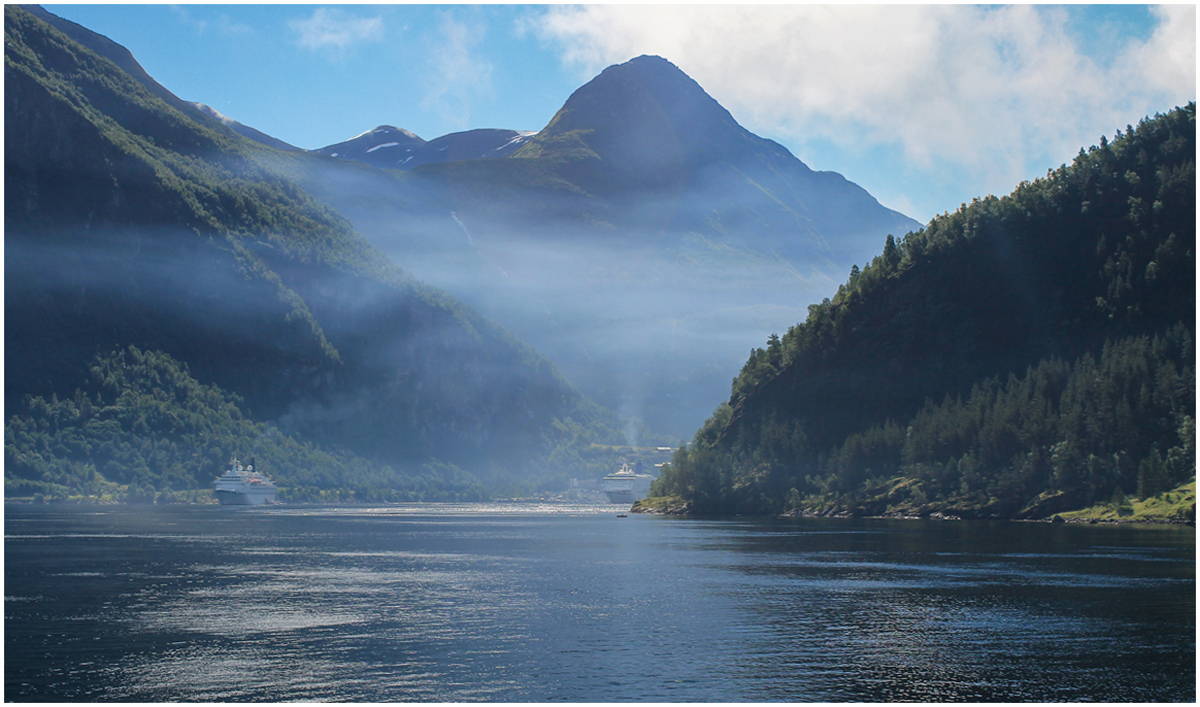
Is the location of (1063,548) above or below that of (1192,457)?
below

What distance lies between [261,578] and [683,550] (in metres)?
54.9

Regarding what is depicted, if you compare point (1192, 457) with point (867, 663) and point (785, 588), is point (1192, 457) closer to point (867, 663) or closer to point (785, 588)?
point (785, 588)

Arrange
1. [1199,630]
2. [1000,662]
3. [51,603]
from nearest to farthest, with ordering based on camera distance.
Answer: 1. [1000,662]
2. [1199,630]
3. [51,603]

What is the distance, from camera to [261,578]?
95062mm

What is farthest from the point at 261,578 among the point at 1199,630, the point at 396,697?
the point at 1199,630

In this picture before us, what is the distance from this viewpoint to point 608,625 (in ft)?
223

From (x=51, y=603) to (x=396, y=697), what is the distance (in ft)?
133

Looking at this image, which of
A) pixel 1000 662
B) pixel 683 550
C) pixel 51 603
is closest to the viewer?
pixel 1000 662

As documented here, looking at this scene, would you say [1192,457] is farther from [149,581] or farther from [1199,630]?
[149,581]

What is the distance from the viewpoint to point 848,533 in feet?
545

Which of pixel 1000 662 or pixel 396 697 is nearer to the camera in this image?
pixel 396 697

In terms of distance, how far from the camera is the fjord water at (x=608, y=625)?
163 feet

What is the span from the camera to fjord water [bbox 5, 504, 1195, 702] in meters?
49.8

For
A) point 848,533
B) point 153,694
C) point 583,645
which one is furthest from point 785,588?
point 848,533
